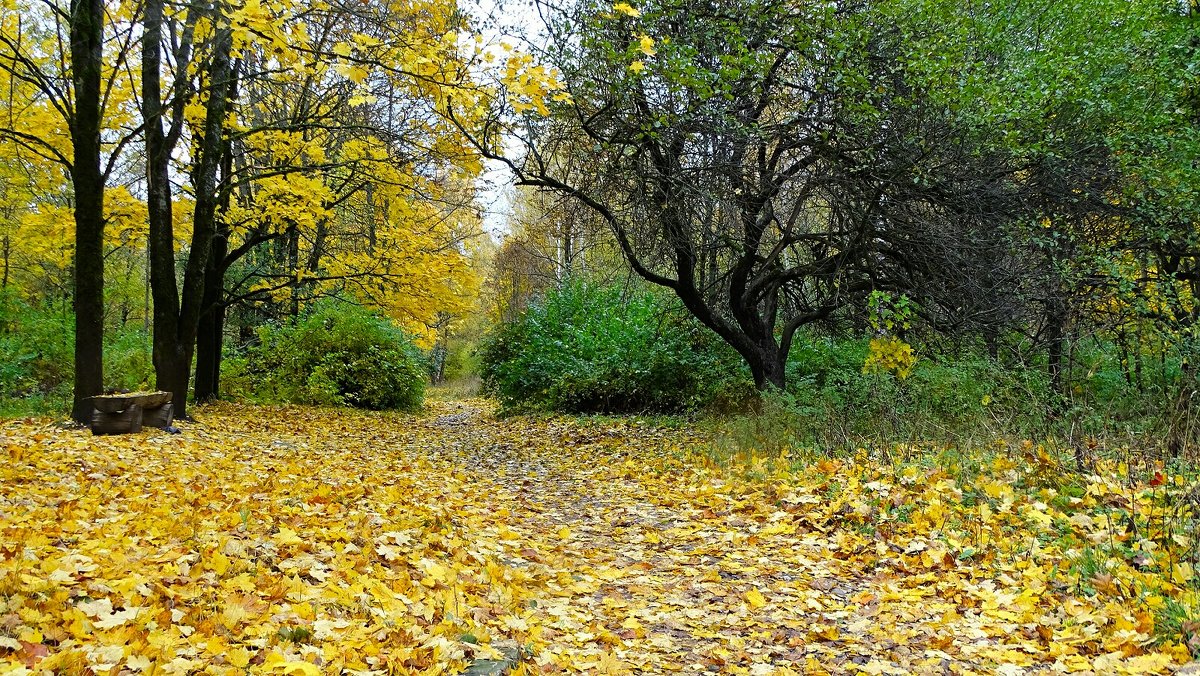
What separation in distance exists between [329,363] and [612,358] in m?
7.12

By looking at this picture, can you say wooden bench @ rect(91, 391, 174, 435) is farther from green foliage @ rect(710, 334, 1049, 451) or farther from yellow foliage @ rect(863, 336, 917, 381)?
yellow foliage @ rect(863, 336, 917, 381)

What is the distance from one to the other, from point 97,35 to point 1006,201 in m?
11.1

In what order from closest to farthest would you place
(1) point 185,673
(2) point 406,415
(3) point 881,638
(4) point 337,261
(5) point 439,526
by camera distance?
(1) point 185,673
(3) point 881,638
(5) point 439,526
(4) point 337,261
(2) point 406,415

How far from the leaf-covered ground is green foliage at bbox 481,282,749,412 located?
6.19m

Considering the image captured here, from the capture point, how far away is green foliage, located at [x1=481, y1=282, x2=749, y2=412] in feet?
46.2

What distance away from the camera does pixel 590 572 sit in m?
4.99

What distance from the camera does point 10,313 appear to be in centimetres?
A: 1573

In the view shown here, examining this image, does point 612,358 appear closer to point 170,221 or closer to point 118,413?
point 170,221

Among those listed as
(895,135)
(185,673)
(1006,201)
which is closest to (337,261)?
(895,135)

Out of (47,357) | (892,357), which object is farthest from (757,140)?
(47,357)

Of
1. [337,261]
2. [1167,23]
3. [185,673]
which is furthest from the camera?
[337,261]

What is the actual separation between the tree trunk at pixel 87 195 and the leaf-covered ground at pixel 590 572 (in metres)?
1.37

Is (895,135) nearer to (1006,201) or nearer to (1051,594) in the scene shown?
(1006,201)

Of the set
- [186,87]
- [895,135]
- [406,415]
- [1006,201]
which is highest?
[186,87]
